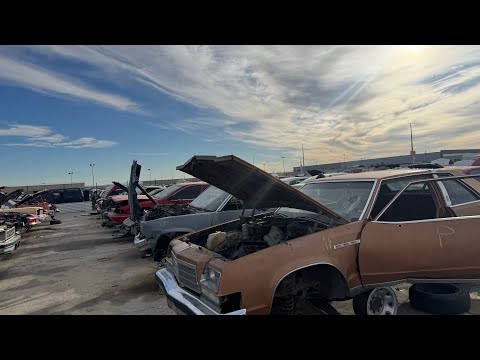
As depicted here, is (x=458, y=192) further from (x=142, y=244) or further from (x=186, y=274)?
(x=142, y=244)

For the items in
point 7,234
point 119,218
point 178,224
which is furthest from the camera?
point 119,218

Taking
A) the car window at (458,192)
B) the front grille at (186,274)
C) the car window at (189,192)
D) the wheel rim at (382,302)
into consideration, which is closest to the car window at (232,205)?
the front grille at (186,274)

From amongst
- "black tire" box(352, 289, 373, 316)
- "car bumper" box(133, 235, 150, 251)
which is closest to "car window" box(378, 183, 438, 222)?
"black tire" box(352, 289, 373, 316)

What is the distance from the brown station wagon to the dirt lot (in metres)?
0.88

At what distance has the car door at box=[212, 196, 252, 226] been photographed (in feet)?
22.1

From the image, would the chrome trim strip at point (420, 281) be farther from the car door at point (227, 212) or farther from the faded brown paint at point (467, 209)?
the car door at point (227, 212)

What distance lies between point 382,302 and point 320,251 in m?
1.15

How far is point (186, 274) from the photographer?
349 centimetres

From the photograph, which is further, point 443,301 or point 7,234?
point 7,234

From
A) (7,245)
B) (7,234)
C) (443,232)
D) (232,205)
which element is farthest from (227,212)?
(7,234)

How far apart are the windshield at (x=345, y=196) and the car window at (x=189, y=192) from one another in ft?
19.3

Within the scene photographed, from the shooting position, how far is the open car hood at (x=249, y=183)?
3393mm
